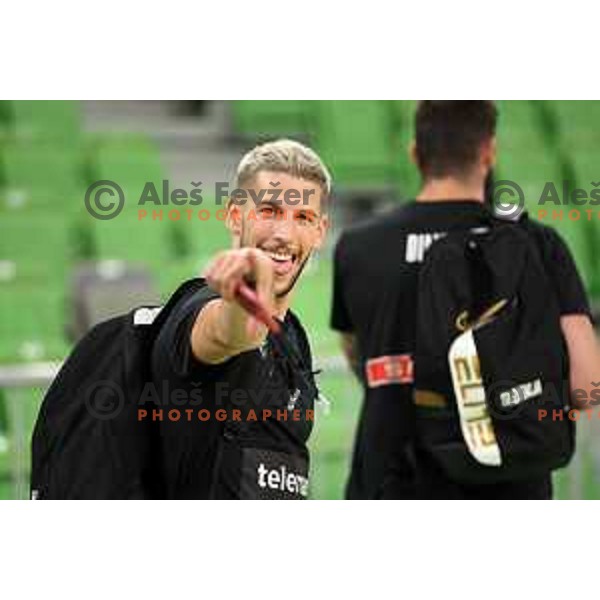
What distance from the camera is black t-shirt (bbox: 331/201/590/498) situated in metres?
2.07

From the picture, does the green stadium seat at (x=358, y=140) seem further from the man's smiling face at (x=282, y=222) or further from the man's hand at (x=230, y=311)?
the man's hand at (x=230, y=311)

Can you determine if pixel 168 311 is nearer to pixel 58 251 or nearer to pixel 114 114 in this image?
pixel 58 251

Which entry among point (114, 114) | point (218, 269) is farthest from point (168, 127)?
point (218, 269)

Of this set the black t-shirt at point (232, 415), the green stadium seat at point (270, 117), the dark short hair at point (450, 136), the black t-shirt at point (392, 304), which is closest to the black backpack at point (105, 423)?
the black t-shirt at point (232, 415)

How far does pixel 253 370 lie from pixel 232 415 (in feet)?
0.21

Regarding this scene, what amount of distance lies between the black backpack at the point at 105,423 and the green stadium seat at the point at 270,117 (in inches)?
100

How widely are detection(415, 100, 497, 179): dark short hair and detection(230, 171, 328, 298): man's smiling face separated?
16.9 inches

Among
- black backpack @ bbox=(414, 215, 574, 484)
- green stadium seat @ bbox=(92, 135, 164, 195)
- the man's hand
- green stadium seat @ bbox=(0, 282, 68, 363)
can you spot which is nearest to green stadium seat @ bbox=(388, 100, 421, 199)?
green stadium seat @ bbox=(92, 135, 164, 195)

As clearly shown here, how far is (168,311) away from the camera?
1.62 metres

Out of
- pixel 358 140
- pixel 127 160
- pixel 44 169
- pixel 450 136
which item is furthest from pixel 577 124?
pixel 450 136

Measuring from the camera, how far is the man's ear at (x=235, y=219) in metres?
1.74

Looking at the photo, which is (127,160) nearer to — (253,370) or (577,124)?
(577,124)
